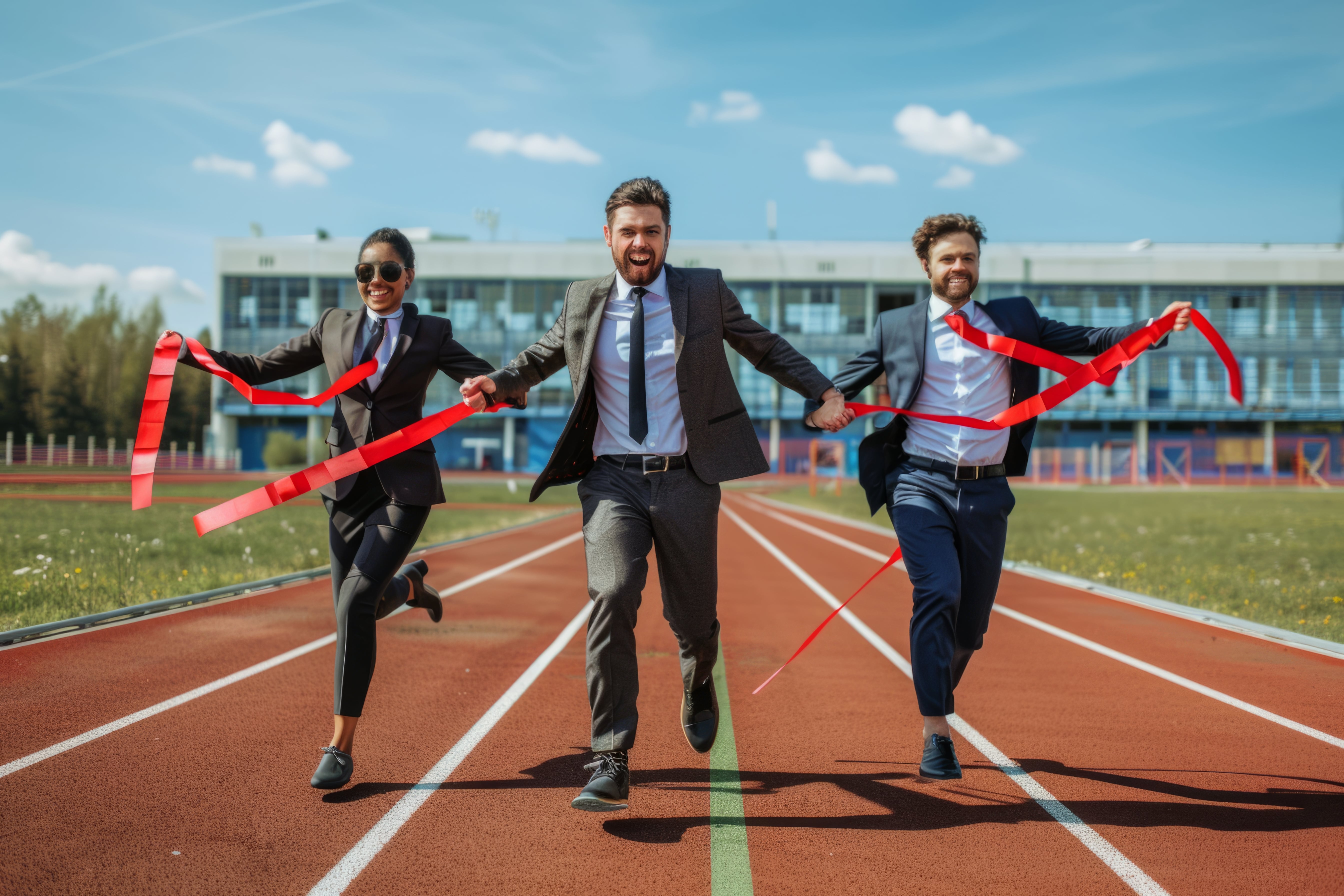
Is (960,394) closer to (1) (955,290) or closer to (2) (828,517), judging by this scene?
(1) (955,290)

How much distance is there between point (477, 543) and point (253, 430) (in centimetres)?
5487

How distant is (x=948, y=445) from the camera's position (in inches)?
176

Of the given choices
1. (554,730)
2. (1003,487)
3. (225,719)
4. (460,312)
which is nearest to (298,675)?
(225,719)

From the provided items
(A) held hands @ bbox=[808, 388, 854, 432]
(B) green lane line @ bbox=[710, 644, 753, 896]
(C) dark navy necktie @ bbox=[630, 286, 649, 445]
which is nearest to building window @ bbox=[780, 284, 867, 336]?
(B) green lane line @ bbox=[710, 644, 753, 896]

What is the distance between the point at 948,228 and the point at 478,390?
228 centimetres

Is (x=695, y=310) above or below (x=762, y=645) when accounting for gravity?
above

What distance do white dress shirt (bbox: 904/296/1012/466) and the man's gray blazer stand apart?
63cm

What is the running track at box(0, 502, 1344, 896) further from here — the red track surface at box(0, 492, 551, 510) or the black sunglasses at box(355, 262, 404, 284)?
the red track surface at box(0, 492, 551, 510)

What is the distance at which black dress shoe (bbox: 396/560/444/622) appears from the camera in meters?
5.34

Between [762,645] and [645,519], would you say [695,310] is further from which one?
[762,645]

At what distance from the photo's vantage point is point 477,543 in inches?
674

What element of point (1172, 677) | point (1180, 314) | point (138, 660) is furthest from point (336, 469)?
point (1172, 677)

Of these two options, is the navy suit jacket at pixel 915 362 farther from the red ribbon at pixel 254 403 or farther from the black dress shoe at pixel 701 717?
the red ribbon at pixel 254 403

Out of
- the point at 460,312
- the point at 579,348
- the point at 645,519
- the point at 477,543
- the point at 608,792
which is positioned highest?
the point at 460,312
